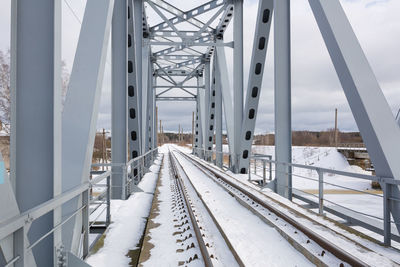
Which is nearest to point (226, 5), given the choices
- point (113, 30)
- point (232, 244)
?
point (113, 30)

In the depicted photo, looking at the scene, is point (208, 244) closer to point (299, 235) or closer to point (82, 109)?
point (299, 235)

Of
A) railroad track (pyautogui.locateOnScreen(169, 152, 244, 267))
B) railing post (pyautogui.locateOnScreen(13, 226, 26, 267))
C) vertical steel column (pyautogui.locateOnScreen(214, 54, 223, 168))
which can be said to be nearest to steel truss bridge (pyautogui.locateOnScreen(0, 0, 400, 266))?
railing post (pyautogui.locateOnScreen(13, 226, 26, 267))

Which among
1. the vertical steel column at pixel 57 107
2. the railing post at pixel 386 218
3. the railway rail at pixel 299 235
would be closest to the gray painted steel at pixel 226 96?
the railway rail at pixel 299 235

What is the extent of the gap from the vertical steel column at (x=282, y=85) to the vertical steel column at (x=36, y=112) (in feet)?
17.7

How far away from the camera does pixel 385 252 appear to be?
3059 millimetres

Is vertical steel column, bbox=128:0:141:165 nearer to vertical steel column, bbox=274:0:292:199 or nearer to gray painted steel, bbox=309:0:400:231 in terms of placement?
vertical steel column, bbox=274:0:292:199

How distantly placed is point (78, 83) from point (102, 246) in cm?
196

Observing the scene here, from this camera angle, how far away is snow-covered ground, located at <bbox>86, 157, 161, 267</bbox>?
9.66 ft

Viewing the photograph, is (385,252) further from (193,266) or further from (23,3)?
(23,3)

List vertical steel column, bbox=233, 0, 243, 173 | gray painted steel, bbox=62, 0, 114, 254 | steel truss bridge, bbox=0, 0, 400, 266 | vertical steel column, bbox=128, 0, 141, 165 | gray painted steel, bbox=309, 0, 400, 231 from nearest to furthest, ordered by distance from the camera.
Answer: steel truss bridge, bbox=0, 0, 400, 266, gray painted steel, bbox=62, 0, 114, 254, gray painted steel, bbox=309, 0, 400, 231, vertical steel column, bbox=128, 0, 141, 165, vertical steel column, bbox=233, 0, 243, 173

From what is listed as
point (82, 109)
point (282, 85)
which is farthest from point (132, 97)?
Result: point (82, 109)

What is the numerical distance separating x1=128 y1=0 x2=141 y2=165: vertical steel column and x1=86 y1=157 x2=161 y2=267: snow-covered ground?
3.43 meters

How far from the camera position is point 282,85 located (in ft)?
22.0

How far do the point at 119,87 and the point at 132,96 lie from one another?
2299 mm
